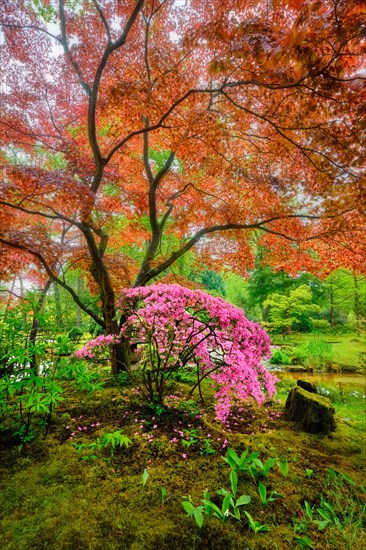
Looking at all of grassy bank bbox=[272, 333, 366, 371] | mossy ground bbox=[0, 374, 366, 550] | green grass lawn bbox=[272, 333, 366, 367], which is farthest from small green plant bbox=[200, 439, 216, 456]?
green grass lawn bbox=[272, 333, 366, 367]

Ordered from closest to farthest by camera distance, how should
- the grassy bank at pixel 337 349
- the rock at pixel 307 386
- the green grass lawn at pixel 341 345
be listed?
1. the rock at pixel 307 386
2. the grassy bank at pixel 337 349
3. the green grass lawn at pixel 341 345

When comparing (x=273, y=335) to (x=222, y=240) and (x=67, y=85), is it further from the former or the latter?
(x=67, y=85)

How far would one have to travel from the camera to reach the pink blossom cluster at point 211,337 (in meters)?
2.40

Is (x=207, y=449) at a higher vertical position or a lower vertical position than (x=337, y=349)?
higher

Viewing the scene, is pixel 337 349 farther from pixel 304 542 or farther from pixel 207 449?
pixel 304 542

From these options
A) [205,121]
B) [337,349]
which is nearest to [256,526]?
[205,121]

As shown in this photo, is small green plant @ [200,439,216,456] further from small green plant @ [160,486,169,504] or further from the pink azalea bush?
small green plant @ [160,486,169,504]

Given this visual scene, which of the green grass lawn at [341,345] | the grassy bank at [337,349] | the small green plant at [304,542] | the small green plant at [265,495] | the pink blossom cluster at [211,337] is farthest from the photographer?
the green grass lawn at [341,345]

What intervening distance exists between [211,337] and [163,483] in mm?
1260

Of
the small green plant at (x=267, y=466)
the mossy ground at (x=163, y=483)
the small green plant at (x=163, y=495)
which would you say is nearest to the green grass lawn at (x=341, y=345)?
the mossy ground at (x=163, y=483)

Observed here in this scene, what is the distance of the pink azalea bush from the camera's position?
2.40 metres

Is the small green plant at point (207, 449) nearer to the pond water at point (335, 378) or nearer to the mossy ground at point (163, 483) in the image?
the mossy ground at point (163, 483)

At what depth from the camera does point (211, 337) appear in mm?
2729

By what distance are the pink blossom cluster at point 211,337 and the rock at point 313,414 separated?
27.9 inches
